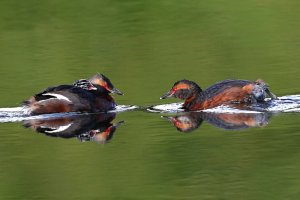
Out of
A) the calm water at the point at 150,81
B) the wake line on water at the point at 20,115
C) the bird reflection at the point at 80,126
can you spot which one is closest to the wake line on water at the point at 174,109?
the wake line on water at the point at 20,115

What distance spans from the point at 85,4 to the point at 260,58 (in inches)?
348

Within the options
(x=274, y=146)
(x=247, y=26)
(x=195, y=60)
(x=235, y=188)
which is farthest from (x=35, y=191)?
(x=247, y=26)

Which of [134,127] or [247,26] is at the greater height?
[247,26]

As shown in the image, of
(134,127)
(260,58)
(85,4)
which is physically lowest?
(134,127)

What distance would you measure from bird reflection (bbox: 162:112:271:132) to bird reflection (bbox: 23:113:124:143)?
2.84ft

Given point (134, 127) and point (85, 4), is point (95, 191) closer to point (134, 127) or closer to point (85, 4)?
point (134, 127)

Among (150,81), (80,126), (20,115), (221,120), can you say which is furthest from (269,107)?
(20,115)

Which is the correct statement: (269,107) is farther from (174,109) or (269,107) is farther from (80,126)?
(80,126)

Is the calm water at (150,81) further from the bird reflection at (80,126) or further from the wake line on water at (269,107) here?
the wake line on water at (269,107)

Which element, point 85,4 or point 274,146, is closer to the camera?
point 274,146

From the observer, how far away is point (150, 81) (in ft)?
59.3

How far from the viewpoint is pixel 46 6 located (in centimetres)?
2792

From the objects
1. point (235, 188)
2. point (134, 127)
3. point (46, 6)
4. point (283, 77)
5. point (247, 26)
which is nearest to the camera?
point (235, 188)

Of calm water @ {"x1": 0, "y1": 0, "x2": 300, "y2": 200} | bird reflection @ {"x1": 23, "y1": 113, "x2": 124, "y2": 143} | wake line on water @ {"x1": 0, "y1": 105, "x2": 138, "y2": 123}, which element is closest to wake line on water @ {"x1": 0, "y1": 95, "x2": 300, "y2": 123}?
wake line on water @ {"x1": 0, "y1": 105, "x2": 138, "y2": 123}
